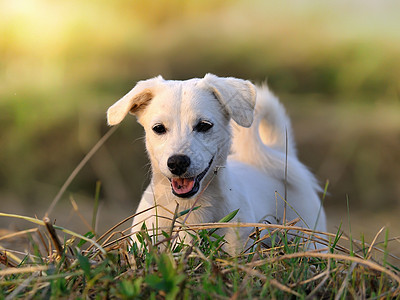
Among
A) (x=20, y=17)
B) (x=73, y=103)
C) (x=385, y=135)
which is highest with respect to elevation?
(x=20, y=17)

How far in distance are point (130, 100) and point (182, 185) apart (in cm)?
50

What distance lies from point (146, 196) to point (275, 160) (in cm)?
92

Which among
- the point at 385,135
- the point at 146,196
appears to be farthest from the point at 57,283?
the point at 385,135

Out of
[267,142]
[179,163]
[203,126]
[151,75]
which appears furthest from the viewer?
[151,75]

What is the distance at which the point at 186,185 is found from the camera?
2.63 metres

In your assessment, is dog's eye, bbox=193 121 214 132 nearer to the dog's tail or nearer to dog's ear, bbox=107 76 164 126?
dog's ear, bbox=107 76 164 126

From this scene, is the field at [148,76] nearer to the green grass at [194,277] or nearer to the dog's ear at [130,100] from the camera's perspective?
the dog's ear at [130,100]

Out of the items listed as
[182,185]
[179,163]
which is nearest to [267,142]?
[182,185]

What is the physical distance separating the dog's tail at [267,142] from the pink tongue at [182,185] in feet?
2.32

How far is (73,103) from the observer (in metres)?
7.73

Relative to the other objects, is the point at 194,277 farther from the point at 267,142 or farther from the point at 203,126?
the point at 267,142

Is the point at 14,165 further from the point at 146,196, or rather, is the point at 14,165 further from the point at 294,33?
the point at 146,196

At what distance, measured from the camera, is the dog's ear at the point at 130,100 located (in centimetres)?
285

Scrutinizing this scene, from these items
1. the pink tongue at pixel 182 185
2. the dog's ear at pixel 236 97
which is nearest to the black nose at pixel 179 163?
the pink tongue at pixel 182 185
